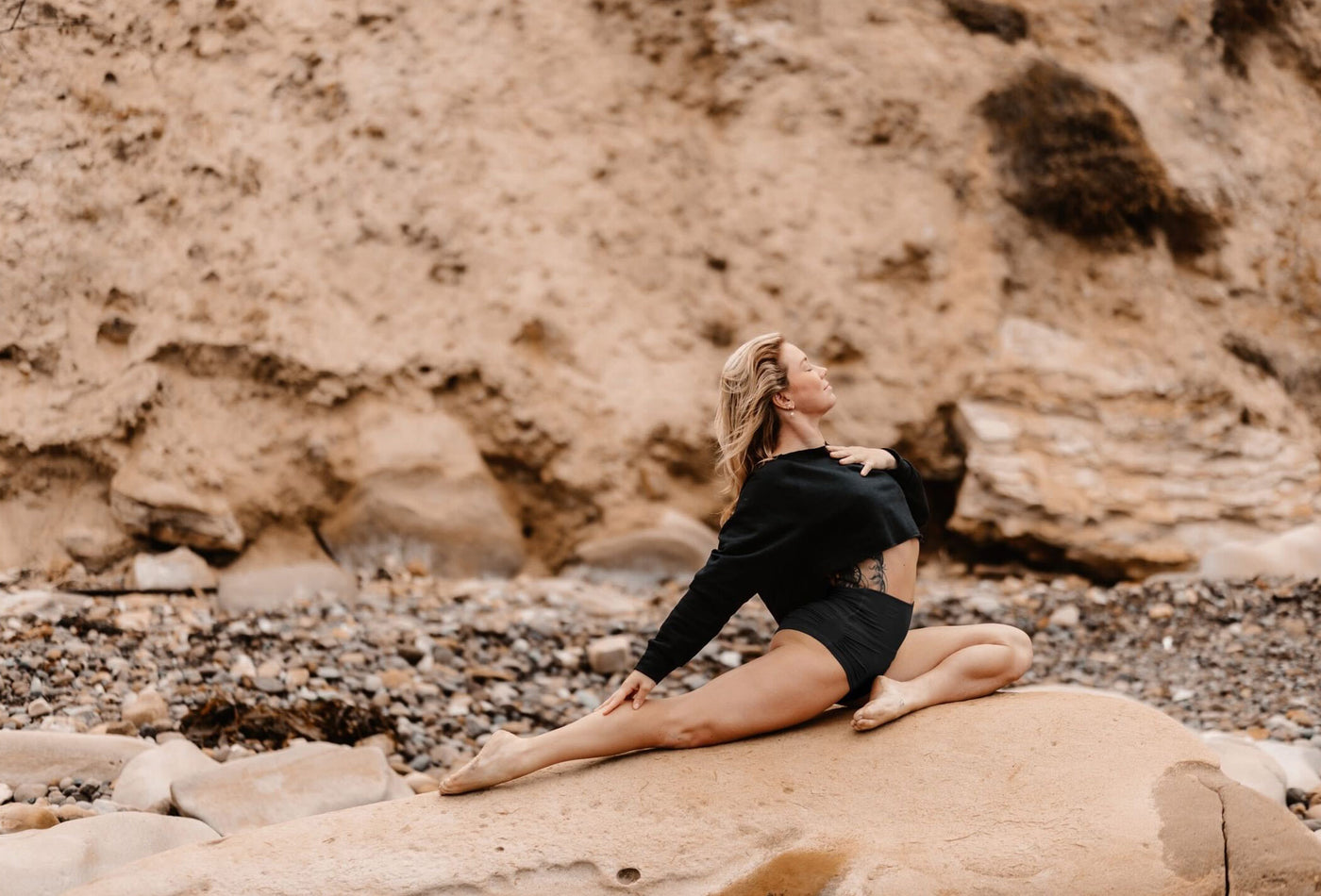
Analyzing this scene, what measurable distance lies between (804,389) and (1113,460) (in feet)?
19.8

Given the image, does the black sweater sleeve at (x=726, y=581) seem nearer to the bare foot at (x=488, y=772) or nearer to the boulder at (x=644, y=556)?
the bare foot at (x=488, y=772)

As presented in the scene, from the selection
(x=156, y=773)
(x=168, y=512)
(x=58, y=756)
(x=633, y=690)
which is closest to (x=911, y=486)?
(x=633, y=690)

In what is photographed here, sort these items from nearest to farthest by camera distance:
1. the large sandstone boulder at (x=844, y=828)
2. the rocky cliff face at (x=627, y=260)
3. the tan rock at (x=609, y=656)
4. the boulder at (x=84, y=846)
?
the large sandstone boulder at (x=844, y=828) → the boulder at (x=84, y=846) → the tan rock at (x=609, y=656) → the rocky cliff face at (x=627, y=260)

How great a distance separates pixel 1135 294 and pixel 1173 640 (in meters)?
3.37

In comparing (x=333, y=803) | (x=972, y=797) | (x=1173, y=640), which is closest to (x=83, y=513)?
(x=333, y=803)

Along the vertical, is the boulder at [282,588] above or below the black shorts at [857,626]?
below

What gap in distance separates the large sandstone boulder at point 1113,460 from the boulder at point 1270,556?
0.13 m

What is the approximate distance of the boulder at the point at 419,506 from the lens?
26.6ft

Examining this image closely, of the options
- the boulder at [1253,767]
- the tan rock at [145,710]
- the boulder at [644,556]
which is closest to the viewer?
the boulder at [1253,767]

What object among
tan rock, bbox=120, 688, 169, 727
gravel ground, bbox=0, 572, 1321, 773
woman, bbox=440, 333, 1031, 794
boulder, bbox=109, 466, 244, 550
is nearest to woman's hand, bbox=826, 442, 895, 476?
woman, bbox=440, 333, 1031, 794

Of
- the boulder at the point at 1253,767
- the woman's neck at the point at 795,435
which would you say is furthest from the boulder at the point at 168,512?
the boulder at the point at 1253,767

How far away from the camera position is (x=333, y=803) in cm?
436

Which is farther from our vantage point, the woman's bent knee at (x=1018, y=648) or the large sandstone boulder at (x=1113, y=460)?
the large sandstone boulder at (x=1113, y=460)

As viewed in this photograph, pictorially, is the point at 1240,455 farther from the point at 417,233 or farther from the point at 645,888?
the point at 645,888
